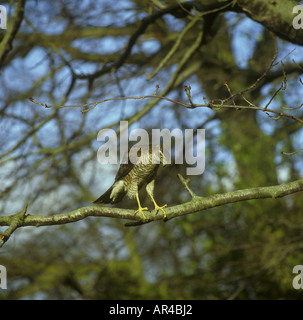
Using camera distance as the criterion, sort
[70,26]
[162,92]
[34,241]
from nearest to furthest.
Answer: [162,92]
[70,26]
[34,241]

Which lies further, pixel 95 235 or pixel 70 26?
pixel 95 235

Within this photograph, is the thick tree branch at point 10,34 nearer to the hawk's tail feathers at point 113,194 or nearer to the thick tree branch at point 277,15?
the hawk's tail feathers at point 113,194

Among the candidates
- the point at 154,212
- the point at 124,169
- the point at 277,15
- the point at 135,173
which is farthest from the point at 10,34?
the point at 277,15

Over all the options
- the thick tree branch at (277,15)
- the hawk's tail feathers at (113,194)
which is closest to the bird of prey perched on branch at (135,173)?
the hawk's tail feathers at (113,194)

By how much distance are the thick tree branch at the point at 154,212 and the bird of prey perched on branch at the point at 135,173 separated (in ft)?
3.15

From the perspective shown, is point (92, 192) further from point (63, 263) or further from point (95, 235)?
point (63, 263)

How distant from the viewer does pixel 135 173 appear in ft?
14.4

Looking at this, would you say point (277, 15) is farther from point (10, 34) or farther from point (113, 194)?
point (10, 34)

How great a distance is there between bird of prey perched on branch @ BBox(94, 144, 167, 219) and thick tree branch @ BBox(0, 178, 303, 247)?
96 cm

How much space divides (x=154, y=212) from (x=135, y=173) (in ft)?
3.34

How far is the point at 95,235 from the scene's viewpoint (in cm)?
802

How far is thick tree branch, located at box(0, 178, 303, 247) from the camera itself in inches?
115
